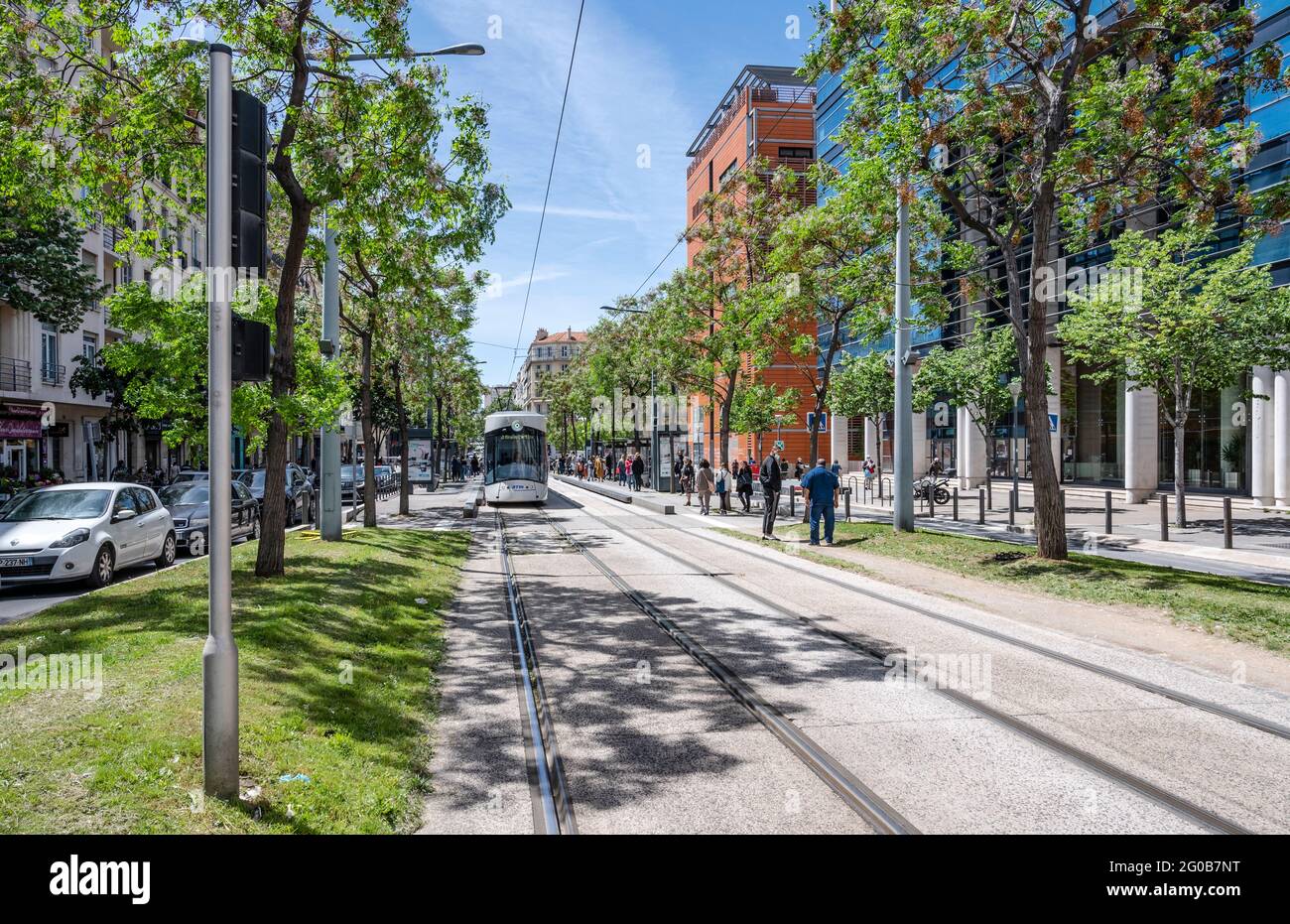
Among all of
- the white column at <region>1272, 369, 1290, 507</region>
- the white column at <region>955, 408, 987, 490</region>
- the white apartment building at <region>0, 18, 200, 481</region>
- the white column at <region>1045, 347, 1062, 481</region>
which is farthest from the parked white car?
the white column at <region>955, 408, 987, 490</region>

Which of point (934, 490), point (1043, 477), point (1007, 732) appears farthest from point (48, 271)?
point (934, 490)

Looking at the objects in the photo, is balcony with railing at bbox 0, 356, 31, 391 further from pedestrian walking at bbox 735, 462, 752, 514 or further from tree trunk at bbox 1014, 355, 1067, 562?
tree trunk at bbox 1014, 355, 1067, 562

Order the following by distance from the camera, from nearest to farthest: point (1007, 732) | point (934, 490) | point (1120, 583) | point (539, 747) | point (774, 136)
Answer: point (539, 747) → point (1007, 732) → point (1120, 583) → point (934, 490) → point (774, 136)

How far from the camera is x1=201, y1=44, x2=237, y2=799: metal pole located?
417 cm

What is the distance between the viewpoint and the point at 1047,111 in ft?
43.1

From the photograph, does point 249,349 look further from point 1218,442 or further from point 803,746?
point 1218,442

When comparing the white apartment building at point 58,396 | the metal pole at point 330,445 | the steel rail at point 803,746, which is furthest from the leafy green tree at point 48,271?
the steel rail at point 803,746

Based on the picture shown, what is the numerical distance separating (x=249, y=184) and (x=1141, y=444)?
31208 mm

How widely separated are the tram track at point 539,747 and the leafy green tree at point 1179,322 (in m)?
18.2

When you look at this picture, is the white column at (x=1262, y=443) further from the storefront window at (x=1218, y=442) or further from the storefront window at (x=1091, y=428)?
the storefront window at (x=1091, y=428)

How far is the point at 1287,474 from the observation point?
2414cm

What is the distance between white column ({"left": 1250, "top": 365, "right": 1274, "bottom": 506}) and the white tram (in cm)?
2146

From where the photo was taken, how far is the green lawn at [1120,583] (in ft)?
30.5
